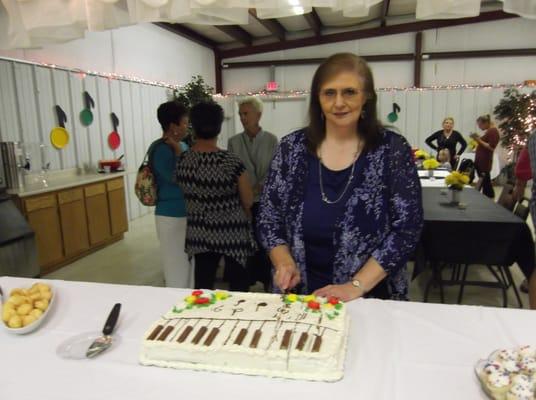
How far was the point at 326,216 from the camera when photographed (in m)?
1.33

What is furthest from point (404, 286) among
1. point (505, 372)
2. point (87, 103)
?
point (87, 103)

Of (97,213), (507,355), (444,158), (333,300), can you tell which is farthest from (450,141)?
(507,355)

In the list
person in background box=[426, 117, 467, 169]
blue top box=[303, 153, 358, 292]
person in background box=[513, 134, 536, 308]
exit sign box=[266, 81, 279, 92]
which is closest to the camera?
blue top box=[303, 153, 358, 292]

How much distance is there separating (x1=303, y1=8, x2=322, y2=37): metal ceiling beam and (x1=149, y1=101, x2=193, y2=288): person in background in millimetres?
5943

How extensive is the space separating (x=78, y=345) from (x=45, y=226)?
10.5 ft

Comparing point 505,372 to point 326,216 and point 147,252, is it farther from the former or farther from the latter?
point 147,252

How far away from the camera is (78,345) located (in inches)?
40.9

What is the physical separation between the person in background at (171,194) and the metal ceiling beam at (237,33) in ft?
19.4

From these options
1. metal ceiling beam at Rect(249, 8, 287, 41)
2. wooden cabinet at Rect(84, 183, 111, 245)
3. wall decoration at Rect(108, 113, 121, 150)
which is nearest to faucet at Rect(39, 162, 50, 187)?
wooden cabinet at Rect(84, 183, 111, 245)

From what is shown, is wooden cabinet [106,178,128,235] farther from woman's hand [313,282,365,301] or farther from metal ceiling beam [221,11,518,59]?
metal ceiling beam [221,11,518,59]

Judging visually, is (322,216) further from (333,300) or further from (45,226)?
(45,226)

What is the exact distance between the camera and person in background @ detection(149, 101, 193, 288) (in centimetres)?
246

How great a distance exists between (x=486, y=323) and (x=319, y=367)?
500 millimetres

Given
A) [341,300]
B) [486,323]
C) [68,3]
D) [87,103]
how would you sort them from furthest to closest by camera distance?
[87,103], [68,3], [341,300], [486,323]
